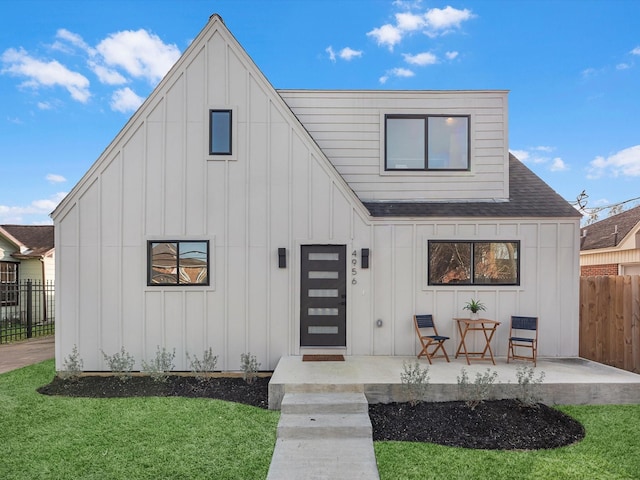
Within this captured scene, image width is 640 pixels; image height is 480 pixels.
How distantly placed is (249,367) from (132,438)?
2549 millimetres

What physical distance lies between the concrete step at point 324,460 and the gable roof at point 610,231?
15.5m

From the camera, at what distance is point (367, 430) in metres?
4.59

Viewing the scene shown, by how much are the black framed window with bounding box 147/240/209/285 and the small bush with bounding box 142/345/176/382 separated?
4.53 feet

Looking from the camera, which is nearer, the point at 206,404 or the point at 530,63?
the point at 206,404

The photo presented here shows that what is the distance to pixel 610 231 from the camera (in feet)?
53.1

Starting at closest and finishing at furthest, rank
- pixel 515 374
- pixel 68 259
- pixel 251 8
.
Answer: pixel 515 374
pixel 68 259
pixel 251 8

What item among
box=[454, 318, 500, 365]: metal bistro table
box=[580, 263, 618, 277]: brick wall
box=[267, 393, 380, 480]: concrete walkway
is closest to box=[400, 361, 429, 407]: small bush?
box=[267, 393, 380, 480]: concrete walkway

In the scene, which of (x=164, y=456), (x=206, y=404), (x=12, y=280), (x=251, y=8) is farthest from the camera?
(x=12, y=280)

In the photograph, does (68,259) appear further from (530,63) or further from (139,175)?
(530,63)

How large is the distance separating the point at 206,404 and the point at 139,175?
4.56 meters

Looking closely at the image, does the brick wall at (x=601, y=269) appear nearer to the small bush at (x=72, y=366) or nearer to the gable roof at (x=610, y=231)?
the gable roof at (x=610, y=231)

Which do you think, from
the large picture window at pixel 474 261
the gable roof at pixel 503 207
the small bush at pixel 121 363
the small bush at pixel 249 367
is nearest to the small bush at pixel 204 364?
the small bush at pixel 249 367

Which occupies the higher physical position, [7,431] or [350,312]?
[350,312]

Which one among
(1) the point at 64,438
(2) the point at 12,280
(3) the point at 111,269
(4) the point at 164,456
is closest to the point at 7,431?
(1) the point at 64,438
